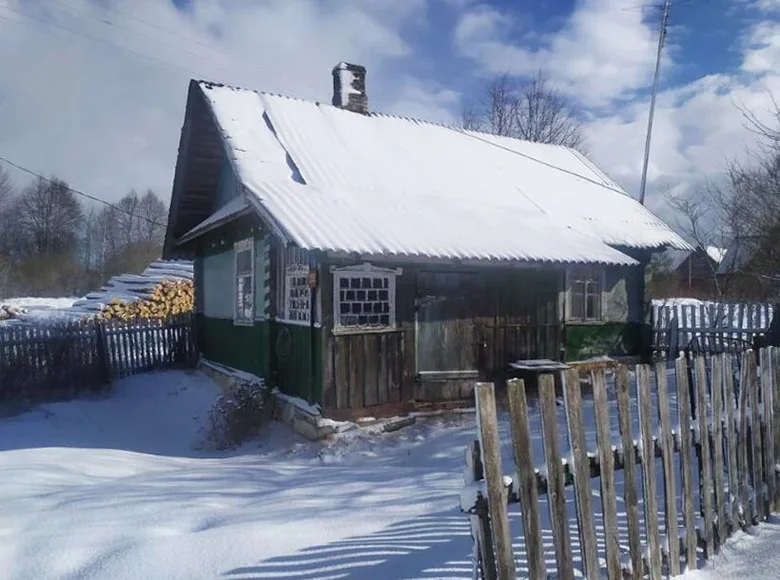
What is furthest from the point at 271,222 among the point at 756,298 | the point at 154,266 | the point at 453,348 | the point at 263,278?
the point at 154,266

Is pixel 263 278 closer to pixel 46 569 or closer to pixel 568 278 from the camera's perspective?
pixel 568 278

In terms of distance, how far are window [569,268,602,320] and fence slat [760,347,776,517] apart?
22.6ft

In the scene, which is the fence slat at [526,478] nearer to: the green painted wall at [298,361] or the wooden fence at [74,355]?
the green painted wall at [298,361]

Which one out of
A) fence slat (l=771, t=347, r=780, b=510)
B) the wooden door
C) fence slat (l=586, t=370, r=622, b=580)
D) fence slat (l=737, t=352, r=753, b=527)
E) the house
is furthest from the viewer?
the wooden door

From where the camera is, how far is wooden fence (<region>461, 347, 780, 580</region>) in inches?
113

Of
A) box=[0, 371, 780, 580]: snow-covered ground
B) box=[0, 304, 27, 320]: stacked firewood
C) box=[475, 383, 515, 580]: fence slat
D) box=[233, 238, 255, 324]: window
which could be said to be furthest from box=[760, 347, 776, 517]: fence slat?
box=[0, 304, 27, 320]: stacked firewood

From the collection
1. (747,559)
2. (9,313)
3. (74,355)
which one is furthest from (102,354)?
(9,313)

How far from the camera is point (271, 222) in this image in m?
8.28

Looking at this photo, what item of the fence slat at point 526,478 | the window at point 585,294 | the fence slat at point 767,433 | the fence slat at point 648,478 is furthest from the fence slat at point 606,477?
the window at point 585,294

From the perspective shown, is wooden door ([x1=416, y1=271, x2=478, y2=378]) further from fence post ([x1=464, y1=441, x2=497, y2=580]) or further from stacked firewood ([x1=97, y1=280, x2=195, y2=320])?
stacked firewood ([x1=97, y1=280, x2=195, y2=320])

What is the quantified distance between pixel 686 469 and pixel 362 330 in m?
5.58

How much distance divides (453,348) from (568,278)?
10.4 feet

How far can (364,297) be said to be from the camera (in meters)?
9.12

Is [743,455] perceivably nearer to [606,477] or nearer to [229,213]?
[606,477]
